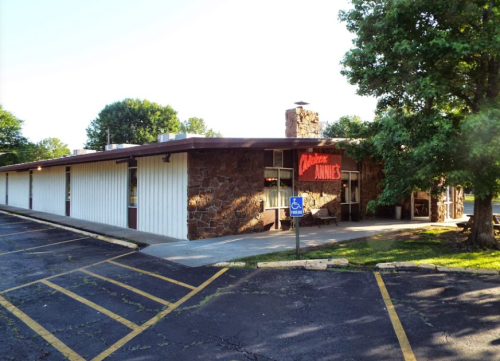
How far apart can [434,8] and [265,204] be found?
8151mm

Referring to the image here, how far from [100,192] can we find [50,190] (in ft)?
25.5

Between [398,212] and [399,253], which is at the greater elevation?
[398,212]

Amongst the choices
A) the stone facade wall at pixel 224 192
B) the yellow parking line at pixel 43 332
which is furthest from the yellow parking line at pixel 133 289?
the stone facade wall at pixel 224 192

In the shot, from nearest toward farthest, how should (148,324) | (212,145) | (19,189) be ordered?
(148,324), (212,145), (19,189)

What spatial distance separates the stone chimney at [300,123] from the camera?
15.8m

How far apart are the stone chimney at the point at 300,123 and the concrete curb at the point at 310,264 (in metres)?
8.69

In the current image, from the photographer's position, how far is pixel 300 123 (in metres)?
15.9

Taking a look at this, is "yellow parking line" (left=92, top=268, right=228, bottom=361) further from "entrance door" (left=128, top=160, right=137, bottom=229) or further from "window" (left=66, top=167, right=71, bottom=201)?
"window" (left=66, top=167, right=71, bottom=201)

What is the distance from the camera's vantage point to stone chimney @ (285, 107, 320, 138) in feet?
51.8

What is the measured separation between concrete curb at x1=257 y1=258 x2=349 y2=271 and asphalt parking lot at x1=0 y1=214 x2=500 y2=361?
0.29 m

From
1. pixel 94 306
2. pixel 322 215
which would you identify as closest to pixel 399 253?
pixel 322 215

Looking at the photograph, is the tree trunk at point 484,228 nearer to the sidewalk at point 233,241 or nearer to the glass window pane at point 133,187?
the sidewalk at point 233,241

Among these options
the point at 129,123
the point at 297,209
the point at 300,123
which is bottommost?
the point at 297,209

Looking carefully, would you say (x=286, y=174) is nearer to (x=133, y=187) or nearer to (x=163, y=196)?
(x=163, y=196)
